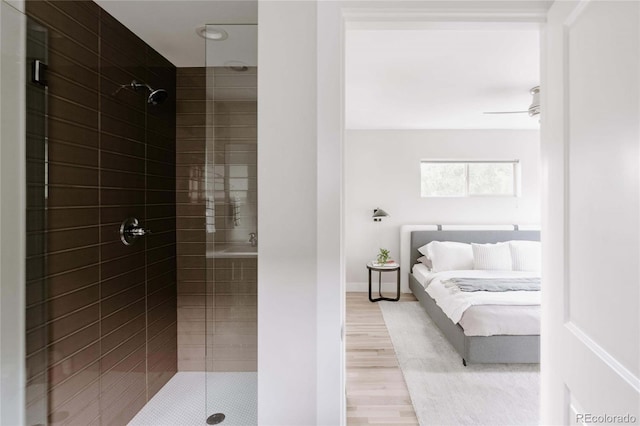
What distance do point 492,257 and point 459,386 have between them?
2.27 meters

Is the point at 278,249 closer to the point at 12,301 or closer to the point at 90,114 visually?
the point at 12,301

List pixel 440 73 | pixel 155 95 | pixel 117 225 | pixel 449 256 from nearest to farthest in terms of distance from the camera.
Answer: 1. pixel 117 225
2. pixel 155 95
3. pixel 440 73
4. pixel 449 256

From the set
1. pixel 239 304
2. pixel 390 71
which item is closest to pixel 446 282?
pixel 390 71

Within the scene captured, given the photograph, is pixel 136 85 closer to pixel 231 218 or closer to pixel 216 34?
pixel 216 34

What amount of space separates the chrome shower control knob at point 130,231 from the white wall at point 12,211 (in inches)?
22.4

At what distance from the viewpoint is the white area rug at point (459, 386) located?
2.10 meters

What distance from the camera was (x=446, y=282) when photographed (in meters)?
3.57

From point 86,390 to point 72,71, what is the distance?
1.53 metres

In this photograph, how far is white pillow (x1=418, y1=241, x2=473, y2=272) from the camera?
4314 mm

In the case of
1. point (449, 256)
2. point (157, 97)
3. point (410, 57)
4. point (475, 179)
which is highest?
point (410, 57)

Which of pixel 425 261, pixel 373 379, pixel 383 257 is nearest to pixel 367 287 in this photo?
pixel 383 257

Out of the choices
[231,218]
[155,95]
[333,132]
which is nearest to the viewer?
[333,132]

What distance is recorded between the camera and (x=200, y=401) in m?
2.10

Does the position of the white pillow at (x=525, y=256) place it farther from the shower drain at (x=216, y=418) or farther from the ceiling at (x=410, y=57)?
the shower drain at (x=216, y=418)
